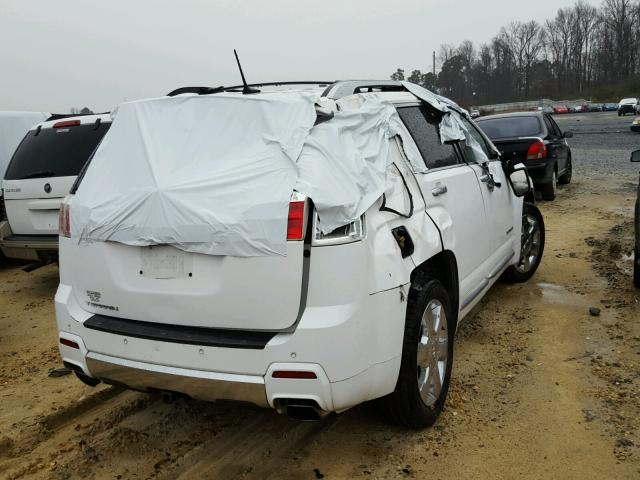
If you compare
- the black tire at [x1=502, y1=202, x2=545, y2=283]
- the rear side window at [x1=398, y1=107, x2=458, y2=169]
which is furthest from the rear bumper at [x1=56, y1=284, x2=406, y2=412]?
the black tire at [x1=502, y1=202, x2=545, y2=283]

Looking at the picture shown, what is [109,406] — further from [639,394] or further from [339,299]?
[639,394]

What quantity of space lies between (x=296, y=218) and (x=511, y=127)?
10.1 meters

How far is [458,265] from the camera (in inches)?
143

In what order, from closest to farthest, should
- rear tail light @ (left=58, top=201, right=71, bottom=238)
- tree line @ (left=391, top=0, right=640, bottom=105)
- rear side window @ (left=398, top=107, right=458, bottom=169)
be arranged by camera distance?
rear tail light @ (left=58, top=201, right=71, bottom=238) → rear side window @ (left=398, top=107, right=458, bottom=169) → tree line @ (left=391, top=0, right=640, bottom=105)

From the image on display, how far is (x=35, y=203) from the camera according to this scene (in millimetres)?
6422

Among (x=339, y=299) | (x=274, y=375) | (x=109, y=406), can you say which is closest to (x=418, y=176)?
(x=339, y=299)

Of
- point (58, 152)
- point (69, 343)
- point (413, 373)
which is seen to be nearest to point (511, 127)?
point (58, 152)

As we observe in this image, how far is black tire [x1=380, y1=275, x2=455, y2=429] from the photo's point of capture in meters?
2.95

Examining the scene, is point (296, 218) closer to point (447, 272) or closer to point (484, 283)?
point (447, 272)

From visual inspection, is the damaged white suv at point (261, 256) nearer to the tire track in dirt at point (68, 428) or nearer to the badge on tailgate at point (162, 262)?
the badge on tailgate at point (162, 262)

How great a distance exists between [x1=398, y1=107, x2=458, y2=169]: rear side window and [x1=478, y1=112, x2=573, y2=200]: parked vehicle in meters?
7.09

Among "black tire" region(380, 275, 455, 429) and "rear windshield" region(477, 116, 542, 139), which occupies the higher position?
"rear windshield" region(477, 116, 542, 139)

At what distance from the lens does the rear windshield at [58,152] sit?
6422 millimetres

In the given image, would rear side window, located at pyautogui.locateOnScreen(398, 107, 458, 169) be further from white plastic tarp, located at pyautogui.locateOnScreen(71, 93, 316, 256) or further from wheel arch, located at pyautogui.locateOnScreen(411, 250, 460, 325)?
white plastic tarp, located at pyautogui.locateOnScreen(71, 93, 316, 256)
